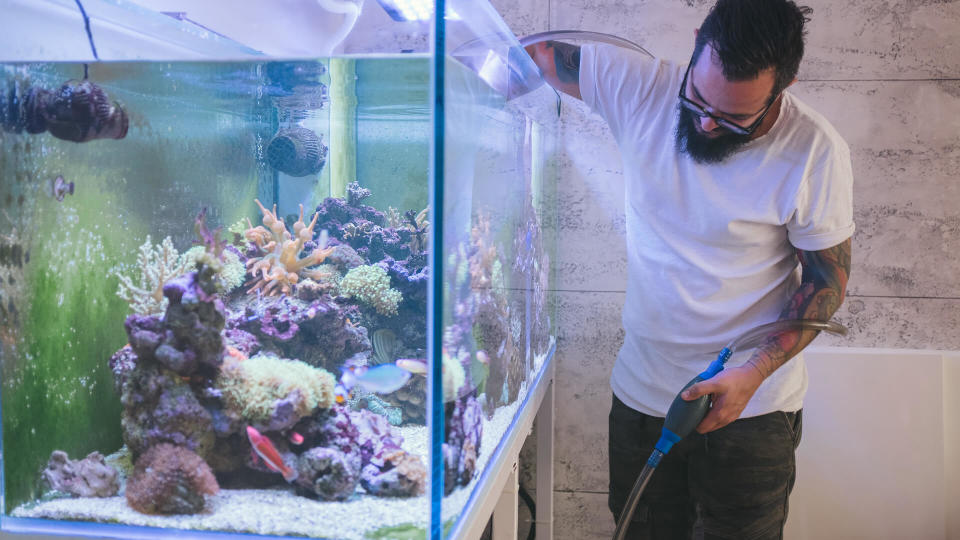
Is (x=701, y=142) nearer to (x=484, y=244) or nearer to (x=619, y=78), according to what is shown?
(x=619, y=78)

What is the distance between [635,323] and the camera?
6.41ft

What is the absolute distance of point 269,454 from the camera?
951 mm

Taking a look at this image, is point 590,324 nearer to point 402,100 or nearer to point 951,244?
point 951,244

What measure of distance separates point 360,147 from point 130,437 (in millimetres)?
536

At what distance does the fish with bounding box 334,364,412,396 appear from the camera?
101 cm

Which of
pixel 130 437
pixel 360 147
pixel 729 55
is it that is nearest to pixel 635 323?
pixel 729 55

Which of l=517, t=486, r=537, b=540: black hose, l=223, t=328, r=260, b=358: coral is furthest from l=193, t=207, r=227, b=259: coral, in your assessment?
l=517, t=486, r=537, b=540: black hose

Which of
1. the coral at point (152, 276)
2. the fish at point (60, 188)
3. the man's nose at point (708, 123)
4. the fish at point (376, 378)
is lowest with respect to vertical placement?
the fish at point (376, 378)

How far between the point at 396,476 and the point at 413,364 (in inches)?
8.1

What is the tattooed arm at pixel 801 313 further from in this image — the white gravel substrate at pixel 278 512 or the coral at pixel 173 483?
the coral at pixel 173 483

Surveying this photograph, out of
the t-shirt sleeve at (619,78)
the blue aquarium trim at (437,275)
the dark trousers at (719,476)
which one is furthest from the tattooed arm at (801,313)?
the blue aquarium trim at (437,275)

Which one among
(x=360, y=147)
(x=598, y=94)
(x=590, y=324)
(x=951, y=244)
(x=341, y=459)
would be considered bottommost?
(x=590, y=324)

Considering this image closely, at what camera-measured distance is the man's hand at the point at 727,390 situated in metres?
1.58

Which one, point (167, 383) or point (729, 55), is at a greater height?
point (729, 55)
